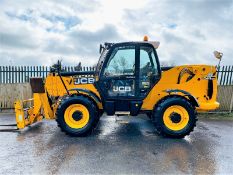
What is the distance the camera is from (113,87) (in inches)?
315

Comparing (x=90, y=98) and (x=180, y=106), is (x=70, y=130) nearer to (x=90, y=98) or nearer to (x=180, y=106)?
(x=90, y=98)

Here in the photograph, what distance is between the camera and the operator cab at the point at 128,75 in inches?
312

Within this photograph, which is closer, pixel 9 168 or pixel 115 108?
pixel 9 168

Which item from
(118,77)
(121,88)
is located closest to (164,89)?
(121,88)

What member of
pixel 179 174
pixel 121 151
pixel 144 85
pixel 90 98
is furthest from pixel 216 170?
pixel 90 98

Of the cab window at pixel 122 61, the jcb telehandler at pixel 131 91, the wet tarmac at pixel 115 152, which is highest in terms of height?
the cab window at pixel 122 61

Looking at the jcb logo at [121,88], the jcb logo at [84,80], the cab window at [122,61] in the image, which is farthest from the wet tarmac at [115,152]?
the cab window at [122,61]

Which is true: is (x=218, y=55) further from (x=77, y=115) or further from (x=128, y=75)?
(x=77, y=115)

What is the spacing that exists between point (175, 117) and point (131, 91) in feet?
4.64

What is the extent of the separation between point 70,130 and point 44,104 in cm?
127

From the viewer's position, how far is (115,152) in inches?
252

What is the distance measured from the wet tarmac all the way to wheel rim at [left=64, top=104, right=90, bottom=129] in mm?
404

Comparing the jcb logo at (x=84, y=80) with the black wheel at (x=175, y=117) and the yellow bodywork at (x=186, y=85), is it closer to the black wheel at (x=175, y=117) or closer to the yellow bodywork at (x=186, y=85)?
the yellow bodywork at (x=186, y=85)

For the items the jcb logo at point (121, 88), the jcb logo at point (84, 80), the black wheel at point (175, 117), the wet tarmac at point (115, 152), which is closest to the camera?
the wet tarmac at point (115, 152)
